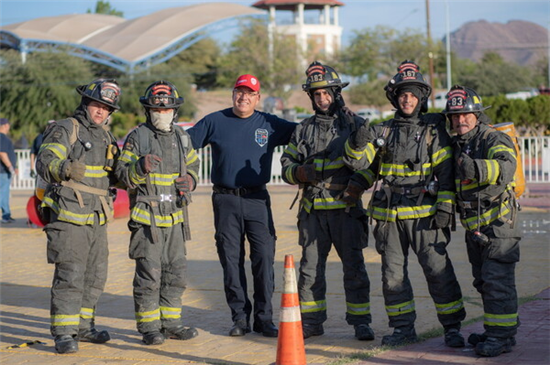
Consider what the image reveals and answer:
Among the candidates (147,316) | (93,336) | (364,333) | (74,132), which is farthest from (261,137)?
(93,336)

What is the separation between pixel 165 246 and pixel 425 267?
2.20 meters

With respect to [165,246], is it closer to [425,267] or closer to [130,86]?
[425,267]

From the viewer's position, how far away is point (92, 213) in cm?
738

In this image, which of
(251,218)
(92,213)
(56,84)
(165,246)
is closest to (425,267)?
(251,218)

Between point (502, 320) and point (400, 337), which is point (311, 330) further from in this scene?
point (502, 320)

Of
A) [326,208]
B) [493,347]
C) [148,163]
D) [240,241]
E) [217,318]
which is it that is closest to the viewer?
[493,347]

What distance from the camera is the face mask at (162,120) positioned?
7.50 metres

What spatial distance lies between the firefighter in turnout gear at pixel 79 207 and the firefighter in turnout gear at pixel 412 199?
82.9 inches

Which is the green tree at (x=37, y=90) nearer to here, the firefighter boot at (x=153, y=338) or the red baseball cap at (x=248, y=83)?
the red baseball cap at (x=248, y=83)

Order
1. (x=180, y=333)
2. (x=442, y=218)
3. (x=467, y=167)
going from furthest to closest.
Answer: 1. (x=180, y=333)
2. (x=442, y=218)
3. (x=467, y=167)

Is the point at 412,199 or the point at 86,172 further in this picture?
the point at 86,172

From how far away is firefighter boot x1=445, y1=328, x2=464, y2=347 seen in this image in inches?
265

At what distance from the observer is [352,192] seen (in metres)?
7.24

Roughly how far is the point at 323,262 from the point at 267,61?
53984 millimetres
